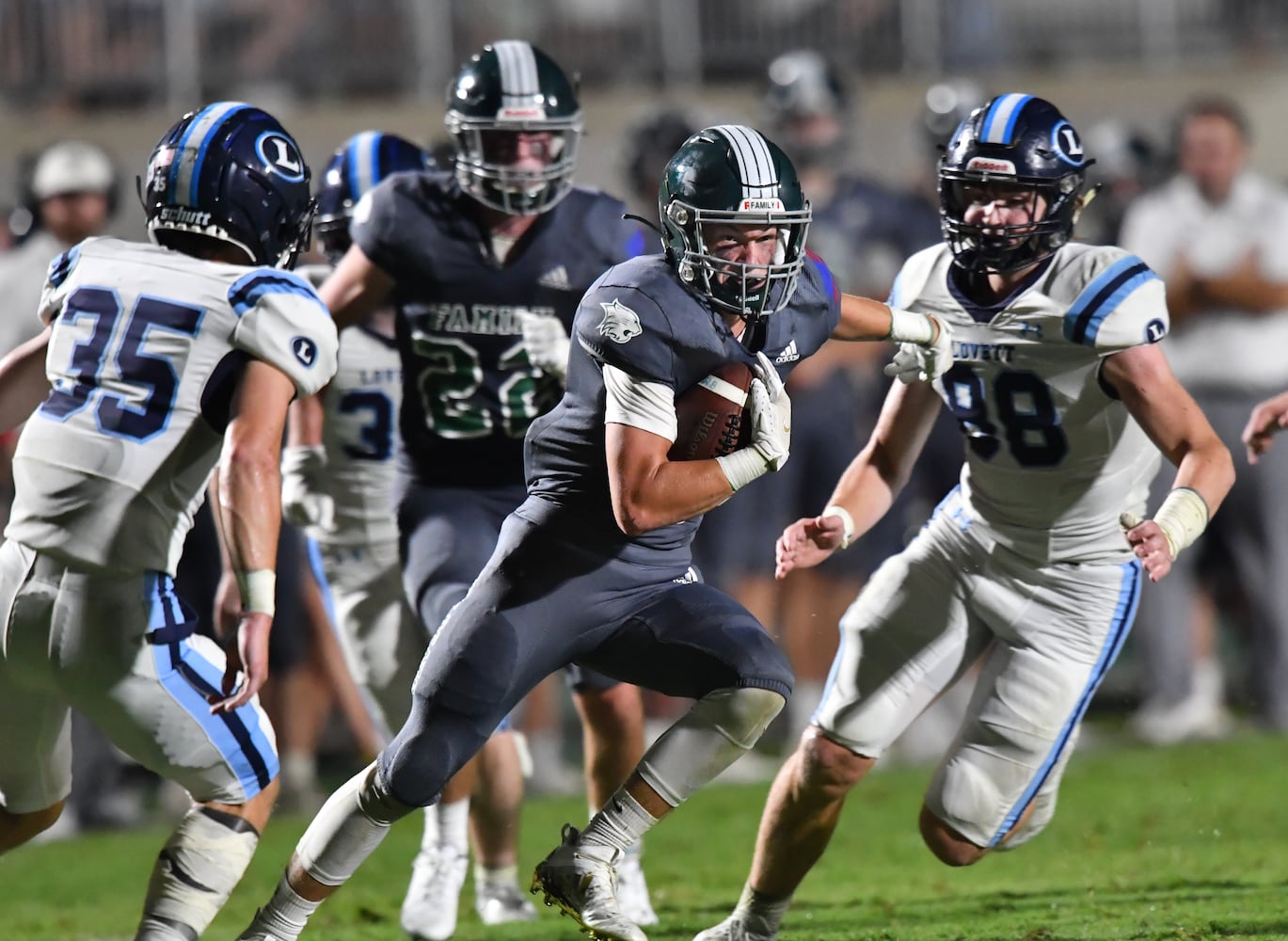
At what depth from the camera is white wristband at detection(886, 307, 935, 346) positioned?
4184 millimetres

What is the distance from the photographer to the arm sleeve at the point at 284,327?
12.0 ft

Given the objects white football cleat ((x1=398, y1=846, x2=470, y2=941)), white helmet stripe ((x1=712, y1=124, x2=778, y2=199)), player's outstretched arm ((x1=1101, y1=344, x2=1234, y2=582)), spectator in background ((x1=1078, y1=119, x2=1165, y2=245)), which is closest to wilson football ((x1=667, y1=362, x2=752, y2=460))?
white helmet stripe ((x1=712, y1=124, x2=778, y2=199))

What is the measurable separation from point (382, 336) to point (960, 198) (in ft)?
5.90

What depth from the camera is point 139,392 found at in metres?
3.65

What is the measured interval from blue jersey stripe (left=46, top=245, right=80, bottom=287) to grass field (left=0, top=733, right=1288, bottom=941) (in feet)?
6.23

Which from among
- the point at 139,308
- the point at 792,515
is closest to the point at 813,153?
the point at 792,515

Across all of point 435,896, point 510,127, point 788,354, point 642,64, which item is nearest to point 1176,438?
point 788,354

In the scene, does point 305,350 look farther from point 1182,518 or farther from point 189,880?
point 1182,518

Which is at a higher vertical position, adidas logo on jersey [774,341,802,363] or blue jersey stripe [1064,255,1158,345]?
blue jersey stripe [1064,255,1158,345]

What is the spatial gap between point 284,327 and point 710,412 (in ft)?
2.92

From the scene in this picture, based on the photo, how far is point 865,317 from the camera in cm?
412

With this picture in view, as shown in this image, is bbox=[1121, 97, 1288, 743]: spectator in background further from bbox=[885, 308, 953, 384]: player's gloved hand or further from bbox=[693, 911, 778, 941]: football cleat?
bbox=[693, 911, 778, 941]: football cleat

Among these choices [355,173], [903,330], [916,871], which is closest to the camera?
[903,330]

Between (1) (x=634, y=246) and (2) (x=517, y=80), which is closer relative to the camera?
(2) (x=517, y=80)
